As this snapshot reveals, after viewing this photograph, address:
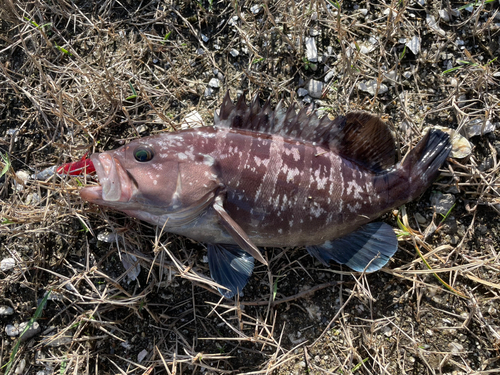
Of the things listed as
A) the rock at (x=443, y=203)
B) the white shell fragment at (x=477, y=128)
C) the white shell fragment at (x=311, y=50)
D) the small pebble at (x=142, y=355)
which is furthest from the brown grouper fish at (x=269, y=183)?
the small pebble at (x=142, y=355)

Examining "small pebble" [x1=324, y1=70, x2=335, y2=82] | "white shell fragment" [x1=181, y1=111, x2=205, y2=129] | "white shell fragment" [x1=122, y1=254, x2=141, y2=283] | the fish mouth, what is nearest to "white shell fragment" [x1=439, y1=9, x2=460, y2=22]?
"small pebble" [x1=324, y1=70, x2=335, y2=82]

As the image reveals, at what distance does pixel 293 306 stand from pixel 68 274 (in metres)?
2.15

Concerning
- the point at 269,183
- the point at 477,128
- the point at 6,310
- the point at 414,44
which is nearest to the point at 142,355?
the point at 6,310

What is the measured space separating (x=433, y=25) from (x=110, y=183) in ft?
11.4

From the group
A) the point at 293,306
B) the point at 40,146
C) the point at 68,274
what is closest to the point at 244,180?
the point at 293,306

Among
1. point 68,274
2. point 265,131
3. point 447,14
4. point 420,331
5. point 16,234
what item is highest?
point 447,14

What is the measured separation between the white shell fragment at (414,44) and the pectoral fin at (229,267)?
2623 millimetres

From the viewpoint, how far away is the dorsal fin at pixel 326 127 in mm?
3234

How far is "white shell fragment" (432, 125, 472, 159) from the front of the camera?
3.55 metres

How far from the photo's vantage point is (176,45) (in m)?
3.89

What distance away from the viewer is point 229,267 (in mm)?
3342

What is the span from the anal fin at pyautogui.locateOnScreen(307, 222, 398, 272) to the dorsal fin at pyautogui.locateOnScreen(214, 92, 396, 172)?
22.2 inches

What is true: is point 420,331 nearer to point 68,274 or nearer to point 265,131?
point 265,131

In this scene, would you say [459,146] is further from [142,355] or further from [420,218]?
[142,355]
